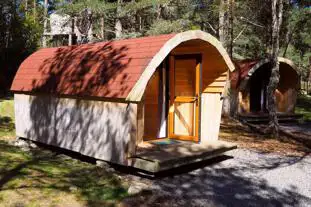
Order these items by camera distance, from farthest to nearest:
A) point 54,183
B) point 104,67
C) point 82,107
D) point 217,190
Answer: point 82,107, point 104,67, point 217,190, point 54,183

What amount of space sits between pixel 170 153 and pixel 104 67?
234 cm

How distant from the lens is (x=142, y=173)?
707cm

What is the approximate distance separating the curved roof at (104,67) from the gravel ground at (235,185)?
71.8 inches

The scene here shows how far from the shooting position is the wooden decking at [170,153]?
6.47 meters

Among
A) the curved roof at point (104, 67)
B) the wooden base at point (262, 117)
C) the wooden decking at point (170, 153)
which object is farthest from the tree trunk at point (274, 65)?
the wooden base at point (262, 117)

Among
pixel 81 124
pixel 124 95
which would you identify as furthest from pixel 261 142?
pixel 124 95

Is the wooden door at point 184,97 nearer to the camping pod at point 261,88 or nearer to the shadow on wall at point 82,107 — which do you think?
the shadow on wall at point 82,107

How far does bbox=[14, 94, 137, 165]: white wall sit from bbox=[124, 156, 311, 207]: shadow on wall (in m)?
1.14

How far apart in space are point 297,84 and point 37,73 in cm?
1344

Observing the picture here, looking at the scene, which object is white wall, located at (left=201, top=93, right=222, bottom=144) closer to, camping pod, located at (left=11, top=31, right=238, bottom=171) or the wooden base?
camping pod, located at (left=11, top=31, right=238, bottom=171)

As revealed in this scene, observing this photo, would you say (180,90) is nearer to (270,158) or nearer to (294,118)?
(270,158)

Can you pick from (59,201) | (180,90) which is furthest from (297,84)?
(59,201)

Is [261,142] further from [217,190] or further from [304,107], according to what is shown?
[304,107]

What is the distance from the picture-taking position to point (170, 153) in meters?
7.20
